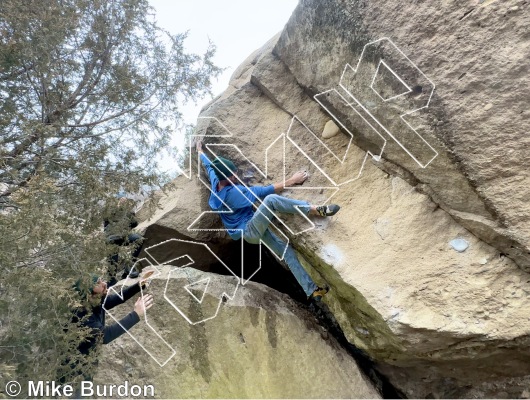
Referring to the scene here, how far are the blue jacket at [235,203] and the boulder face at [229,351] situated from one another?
2.56 feet

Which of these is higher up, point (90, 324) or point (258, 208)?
point (90, 324)

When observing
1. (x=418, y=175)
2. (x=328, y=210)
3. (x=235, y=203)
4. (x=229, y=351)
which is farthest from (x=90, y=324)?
(x=418, y=175)

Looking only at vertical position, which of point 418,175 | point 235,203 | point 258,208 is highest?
point 235,203

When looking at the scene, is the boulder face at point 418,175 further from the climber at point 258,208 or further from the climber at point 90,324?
the climber at point 90,324

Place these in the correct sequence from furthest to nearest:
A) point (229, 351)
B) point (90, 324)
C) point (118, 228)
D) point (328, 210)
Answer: point (229, 351)
point (118, 228)
point (90, 324)
point (328, 210)

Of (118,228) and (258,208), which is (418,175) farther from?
(118,228)

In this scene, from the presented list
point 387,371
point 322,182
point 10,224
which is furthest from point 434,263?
point 10,224

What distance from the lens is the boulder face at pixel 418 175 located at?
11.6 ft

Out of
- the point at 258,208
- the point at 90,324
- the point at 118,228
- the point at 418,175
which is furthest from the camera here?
the point at 118,228

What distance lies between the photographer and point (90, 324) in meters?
4.52

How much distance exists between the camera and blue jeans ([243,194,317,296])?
4543mm

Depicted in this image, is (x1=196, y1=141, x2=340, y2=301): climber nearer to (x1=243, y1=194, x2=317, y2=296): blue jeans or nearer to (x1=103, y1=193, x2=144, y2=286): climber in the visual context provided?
(x1=243, y1=194, x2=317, y2=296): blue jeans

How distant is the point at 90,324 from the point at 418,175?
388cm

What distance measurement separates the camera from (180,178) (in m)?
6.66
